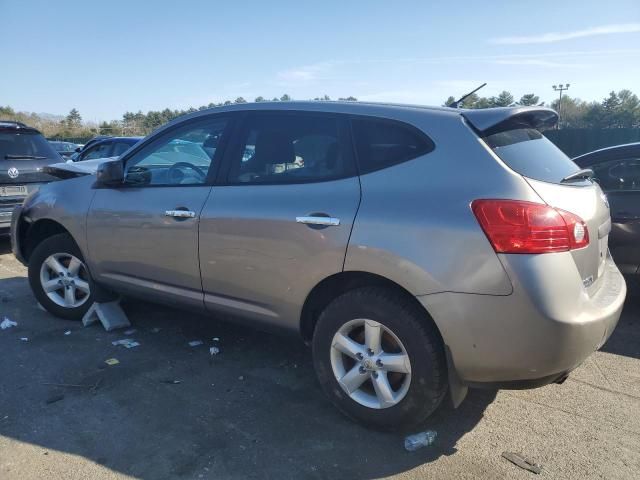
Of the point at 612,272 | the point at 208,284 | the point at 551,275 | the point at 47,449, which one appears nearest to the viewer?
the point at 551,275

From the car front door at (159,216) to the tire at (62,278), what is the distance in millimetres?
312

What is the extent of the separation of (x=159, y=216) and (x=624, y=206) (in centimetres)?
415

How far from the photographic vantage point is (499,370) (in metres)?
2.54

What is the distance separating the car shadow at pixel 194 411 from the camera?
2.70 meters

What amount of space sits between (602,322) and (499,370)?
58 centimetres

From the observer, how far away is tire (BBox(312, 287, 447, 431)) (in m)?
2.68

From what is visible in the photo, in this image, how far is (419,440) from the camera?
286 centimetres

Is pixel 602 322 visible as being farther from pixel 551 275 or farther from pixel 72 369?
pixel 72 369

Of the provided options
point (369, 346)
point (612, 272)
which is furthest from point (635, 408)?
point (369, 346)

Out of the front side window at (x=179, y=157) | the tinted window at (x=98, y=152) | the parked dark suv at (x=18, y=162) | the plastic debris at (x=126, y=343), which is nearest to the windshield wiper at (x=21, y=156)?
the parked dark suv at (x=18, y=162)

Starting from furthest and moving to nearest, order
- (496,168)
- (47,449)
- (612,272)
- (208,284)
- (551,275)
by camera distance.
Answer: (208,284) < (612,272) < (47,449) < (496,168) < (551,275)

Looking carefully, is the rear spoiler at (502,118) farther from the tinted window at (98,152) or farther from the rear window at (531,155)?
the tinted window at (98,152)

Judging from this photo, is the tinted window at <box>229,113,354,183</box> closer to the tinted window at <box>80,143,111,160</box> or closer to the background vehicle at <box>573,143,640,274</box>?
the background vehicle at <box>573,143,640,274</box>

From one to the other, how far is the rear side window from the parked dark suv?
20.0 ft
